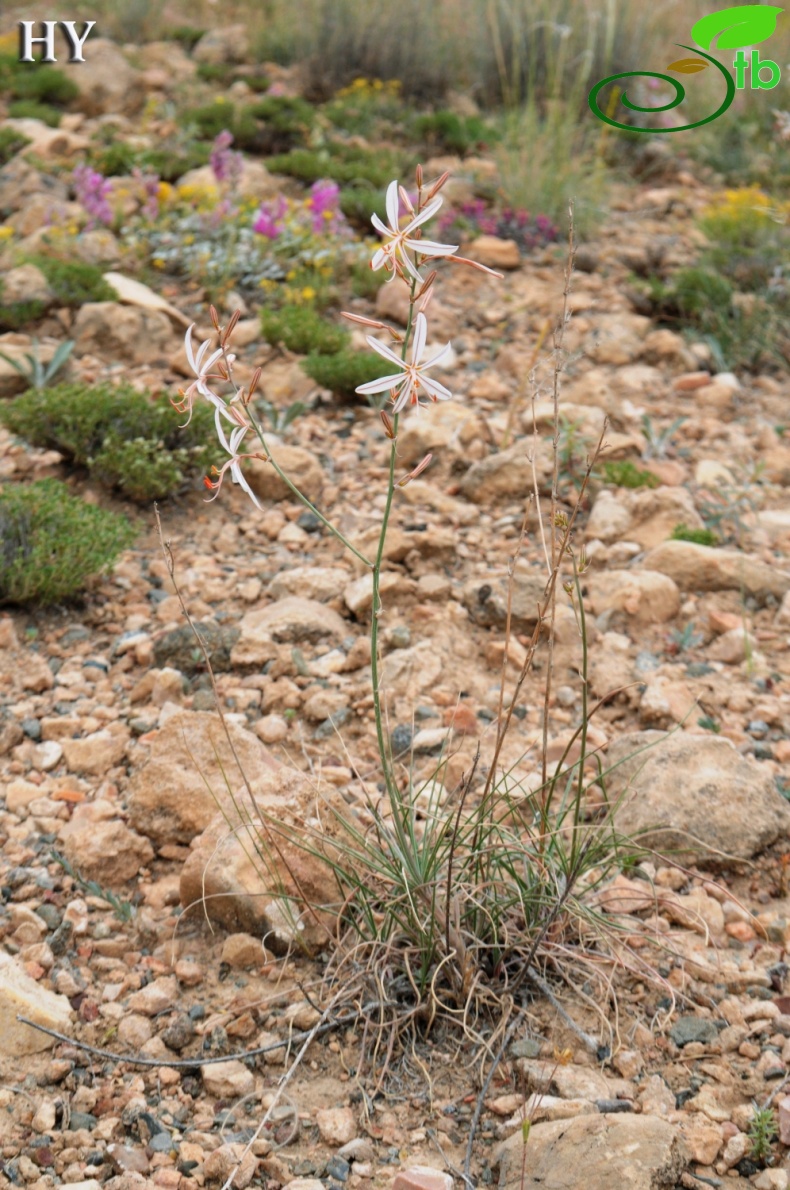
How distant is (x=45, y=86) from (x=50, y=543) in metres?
6.64

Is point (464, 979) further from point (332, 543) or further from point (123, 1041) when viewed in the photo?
point (332, 543)

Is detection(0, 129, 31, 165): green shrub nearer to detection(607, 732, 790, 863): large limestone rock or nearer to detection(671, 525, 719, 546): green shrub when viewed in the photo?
detection(671, 525, 719, 546): green shrub

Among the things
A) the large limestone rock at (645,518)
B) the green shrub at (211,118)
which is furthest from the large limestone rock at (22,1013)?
the green shrub at (211,118)

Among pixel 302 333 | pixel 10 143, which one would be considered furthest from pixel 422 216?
pixel 10 143

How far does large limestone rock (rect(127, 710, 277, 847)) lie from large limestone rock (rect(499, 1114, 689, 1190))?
1.13 metres

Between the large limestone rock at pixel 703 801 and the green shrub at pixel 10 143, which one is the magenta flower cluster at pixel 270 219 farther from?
the large limestone rock at pixel 703 801

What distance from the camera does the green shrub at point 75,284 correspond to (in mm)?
5449

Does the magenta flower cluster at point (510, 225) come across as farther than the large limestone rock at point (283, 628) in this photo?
Yes

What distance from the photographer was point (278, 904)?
2529 mm

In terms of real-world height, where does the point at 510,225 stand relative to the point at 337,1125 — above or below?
above

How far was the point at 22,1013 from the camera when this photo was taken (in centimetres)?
226

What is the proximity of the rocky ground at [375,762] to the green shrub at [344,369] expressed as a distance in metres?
0.14

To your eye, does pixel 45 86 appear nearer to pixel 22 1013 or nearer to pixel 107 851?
pixel 107 851

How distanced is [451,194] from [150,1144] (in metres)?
6.49
